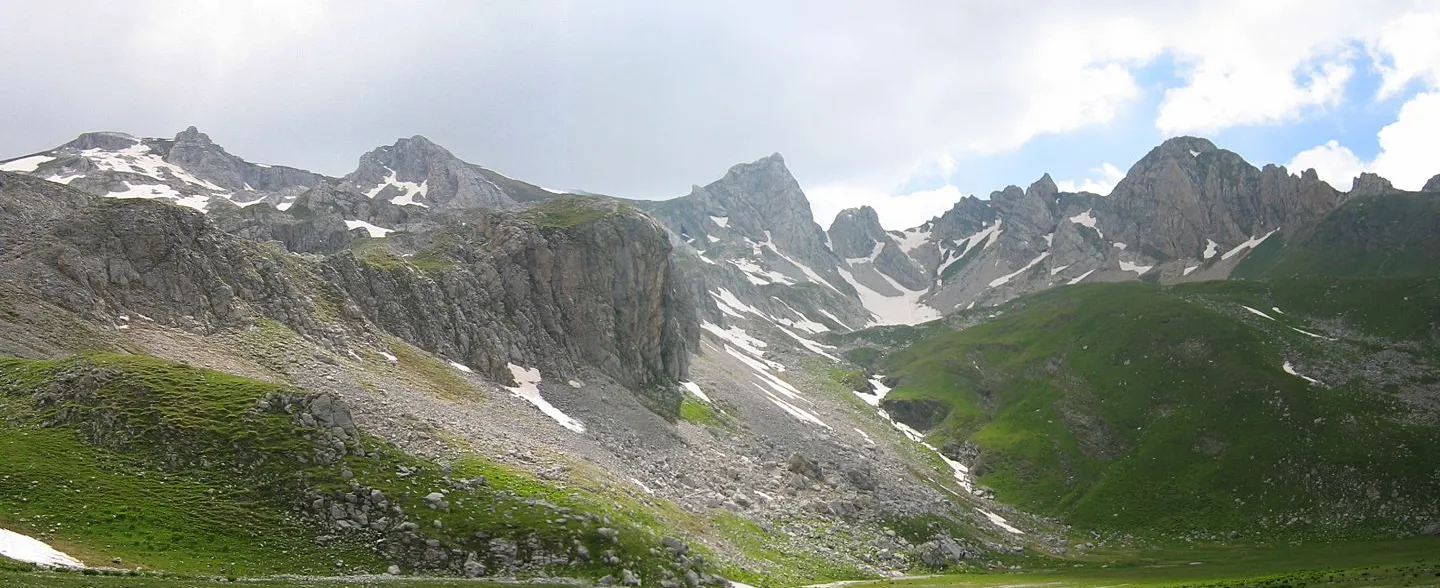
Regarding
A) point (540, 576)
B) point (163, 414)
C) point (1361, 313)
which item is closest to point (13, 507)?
point (163, 414)

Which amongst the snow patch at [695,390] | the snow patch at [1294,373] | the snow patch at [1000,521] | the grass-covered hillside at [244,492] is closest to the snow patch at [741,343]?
the snow patch at [695,390]

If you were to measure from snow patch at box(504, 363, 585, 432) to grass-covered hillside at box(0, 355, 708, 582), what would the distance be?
28.1 m

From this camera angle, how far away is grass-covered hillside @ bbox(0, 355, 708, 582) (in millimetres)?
34000

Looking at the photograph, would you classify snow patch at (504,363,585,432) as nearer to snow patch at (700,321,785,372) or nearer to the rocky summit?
the rocky summit

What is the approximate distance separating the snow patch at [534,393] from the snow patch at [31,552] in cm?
4810

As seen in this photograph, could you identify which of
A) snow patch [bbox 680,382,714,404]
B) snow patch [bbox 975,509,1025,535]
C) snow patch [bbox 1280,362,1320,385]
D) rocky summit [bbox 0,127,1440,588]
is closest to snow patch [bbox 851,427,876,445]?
rocky summit [bbox 0,127,1440,588]

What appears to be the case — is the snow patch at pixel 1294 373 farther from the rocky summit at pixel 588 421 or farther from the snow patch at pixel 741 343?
the snow patch at pixel 741 343

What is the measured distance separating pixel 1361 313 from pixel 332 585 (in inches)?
6550

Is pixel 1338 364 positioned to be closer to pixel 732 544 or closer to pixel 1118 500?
pixel 1118 500

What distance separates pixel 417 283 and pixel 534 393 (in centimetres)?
1883

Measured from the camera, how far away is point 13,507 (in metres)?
31.9

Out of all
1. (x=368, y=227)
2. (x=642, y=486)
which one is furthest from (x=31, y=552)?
(x=368, y=227)

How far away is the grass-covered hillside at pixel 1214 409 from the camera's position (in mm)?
91188

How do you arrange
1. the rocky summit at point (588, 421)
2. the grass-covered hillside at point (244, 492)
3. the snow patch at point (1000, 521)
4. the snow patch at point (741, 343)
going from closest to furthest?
the grass-covered hillside at point (244, 492) < the rocky summit at point (588, 421) < the snow patch at point (1000, 521) < the snow patch at point (741, 343)
